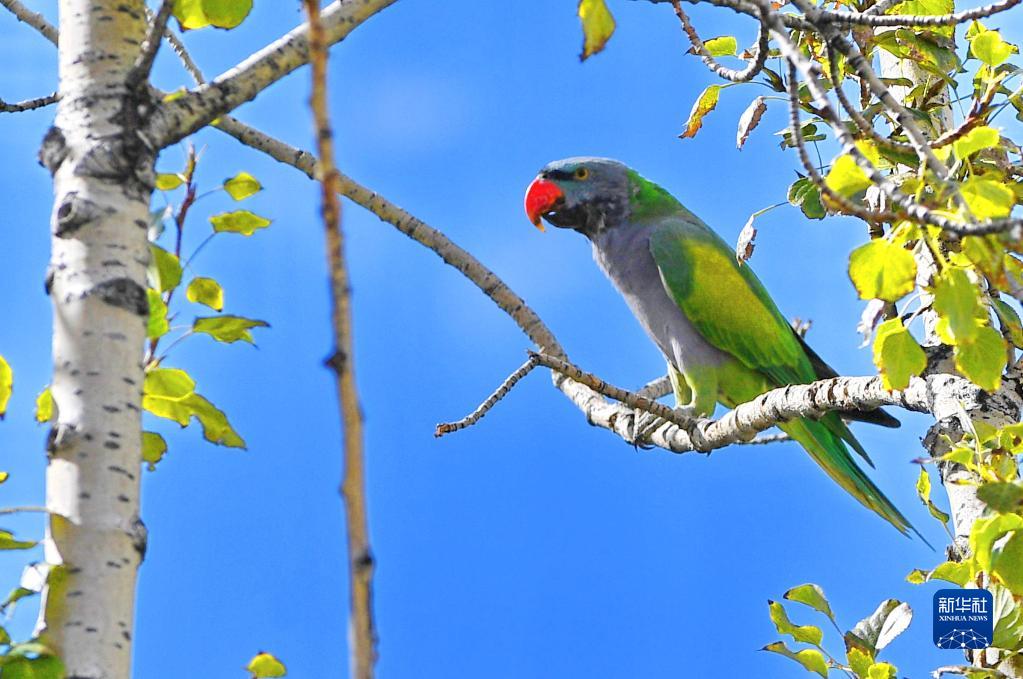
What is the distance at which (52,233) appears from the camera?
5.41 ft

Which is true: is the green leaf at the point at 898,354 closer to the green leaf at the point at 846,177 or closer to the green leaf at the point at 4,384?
the green leaf at the point at 846,177

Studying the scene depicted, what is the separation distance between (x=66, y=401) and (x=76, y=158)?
401mm

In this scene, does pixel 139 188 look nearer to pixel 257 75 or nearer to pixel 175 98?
pixel 175 98

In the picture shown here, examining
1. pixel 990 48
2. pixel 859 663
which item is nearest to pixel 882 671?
pixel 859 663

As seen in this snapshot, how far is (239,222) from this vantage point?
214cm

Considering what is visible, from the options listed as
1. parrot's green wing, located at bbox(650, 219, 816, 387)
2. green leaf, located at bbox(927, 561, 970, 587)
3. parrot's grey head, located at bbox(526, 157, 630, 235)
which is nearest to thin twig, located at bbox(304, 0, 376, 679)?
green leaf, located at bbox(927, 561, 970, 587)

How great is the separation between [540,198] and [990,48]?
8.72 ft

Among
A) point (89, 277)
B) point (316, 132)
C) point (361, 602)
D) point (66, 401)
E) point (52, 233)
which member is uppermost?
point (52, 233)

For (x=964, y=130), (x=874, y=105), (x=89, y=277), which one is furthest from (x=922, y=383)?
(x=89, y=277)

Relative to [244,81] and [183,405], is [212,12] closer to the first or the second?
[244,81]

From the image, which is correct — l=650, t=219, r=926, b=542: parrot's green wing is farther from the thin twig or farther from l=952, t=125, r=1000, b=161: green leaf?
the thin twig

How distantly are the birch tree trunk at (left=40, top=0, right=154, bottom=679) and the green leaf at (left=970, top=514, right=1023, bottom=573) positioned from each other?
136 cm

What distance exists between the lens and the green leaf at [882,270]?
157cm

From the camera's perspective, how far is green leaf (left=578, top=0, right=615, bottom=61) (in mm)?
1469
